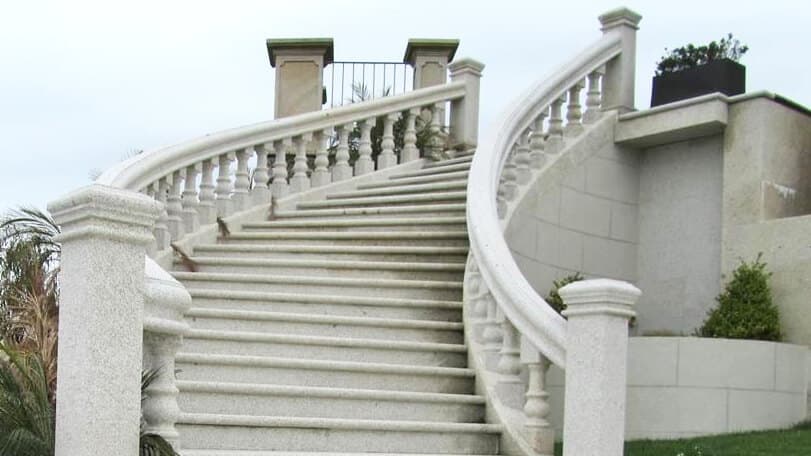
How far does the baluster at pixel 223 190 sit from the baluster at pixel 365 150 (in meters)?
1.86

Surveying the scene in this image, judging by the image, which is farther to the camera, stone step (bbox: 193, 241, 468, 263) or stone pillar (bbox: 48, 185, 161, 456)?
stone step (bbox: 193, 241, 468, 263)

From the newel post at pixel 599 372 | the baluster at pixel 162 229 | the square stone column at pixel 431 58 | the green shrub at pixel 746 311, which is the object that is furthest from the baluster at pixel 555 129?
the square stone column at pixel 431 58

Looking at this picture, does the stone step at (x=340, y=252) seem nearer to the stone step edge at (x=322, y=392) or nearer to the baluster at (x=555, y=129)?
the baluster at (x=555, y=129)

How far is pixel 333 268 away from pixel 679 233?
3361 mm

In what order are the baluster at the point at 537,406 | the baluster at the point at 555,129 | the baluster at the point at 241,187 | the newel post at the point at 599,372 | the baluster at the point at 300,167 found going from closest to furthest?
the newel post at the point at 599,372 → the baluster at the point at 537,406 → the baluster at the point at 555,129 → the baluster at the point at 241,187 → the baluster at the point at 300,167

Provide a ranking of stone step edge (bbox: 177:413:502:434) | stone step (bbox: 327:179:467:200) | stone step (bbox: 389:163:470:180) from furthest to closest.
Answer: stone step (bbox: 389:163:470:180), stone step (bbox: 327:179:467:200), stone step edge (bbox: 177:413:502:434)

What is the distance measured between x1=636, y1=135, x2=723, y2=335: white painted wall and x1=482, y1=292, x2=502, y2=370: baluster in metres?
3.20

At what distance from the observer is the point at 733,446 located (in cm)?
704

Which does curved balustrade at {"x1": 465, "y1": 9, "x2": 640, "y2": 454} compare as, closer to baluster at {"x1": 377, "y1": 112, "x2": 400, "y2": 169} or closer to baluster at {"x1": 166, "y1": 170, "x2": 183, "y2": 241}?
baluster at {"x1": 377, "y1": 112, "x2": 400, "y2": 169}

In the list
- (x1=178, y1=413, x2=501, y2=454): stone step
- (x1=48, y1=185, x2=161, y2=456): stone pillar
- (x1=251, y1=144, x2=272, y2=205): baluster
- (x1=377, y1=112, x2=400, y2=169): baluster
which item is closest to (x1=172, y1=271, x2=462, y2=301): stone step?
(x1=251, y1=144, x2=272, y2=205): baluster

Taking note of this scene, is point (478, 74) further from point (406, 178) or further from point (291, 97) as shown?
point (291, 97)

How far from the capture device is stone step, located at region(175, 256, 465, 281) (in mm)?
9281

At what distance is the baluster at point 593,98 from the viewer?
35.8 ft

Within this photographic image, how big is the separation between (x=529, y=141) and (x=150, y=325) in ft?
20.2
